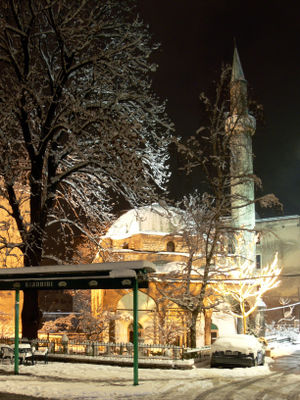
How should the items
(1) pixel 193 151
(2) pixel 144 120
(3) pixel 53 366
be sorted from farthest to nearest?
1. (1) pixel 193 151
2. (2) pixel 144 120
3. (3) pixel 53 366

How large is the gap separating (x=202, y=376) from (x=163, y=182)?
723 cm

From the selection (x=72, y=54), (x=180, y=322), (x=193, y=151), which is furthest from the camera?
(x=180, y=322)

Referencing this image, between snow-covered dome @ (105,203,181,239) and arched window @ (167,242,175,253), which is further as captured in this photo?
snow-covered dome @ (105,203,181,239)

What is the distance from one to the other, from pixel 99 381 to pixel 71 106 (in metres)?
8.30

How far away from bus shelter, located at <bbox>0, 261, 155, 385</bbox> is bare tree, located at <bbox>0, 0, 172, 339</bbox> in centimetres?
264

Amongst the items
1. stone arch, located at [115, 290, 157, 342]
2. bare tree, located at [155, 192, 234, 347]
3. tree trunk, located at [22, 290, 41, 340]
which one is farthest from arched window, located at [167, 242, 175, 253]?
tree trunk, located at [22, 290, 41, 340]

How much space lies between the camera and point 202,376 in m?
13.3

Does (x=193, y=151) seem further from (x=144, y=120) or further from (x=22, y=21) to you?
(x=22, y=21)

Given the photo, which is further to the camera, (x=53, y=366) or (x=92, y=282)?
(x=53, y=366)

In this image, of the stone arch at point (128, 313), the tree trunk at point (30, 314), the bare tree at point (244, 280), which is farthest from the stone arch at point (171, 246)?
the tree trunk at point (30, 314)

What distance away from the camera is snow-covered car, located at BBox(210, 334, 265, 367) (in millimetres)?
16625

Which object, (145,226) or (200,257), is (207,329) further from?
(200,257)

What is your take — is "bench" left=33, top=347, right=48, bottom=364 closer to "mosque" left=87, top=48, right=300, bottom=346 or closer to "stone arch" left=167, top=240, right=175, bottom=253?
"mosque" left=87, top=48, right=300, bottom=346

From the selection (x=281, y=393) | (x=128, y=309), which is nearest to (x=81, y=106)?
(x=281, y=393)
